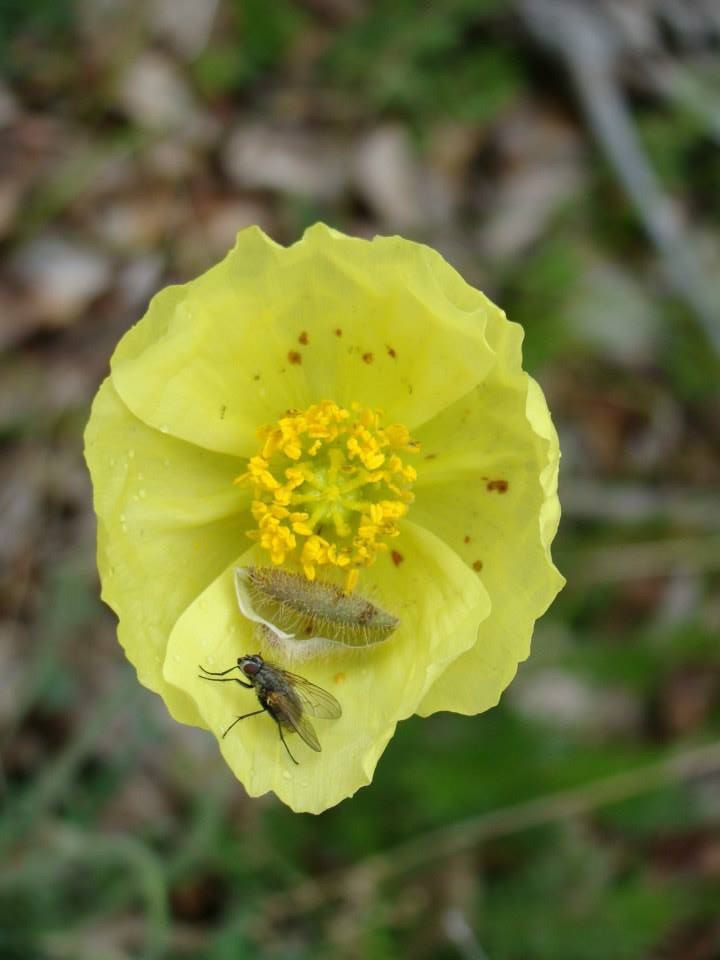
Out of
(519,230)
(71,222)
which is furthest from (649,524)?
(71,222)

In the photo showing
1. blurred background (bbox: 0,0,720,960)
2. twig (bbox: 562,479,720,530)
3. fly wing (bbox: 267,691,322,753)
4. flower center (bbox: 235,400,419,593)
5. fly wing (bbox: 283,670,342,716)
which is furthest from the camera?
twig (bbox: 562,479,720,530)

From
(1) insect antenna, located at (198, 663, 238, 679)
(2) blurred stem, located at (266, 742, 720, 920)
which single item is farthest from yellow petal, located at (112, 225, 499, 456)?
(2) blurred stem, located at (266, 742, 720, 920)

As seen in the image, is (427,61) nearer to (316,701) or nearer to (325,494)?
(325,494)

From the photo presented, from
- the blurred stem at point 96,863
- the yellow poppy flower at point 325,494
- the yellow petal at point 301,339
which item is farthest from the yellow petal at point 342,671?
the blurred stem at point 96,863

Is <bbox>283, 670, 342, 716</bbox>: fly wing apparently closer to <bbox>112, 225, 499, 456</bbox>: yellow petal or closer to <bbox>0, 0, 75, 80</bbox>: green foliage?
<bbox>112, 225, 499, 456</bbox>: yellow petal

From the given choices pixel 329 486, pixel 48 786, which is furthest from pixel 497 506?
pixel 48 786

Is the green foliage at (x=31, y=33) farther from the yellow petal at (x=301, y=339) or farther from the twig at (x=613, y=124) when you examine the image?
the yellow petal at (x=301, y=339)
